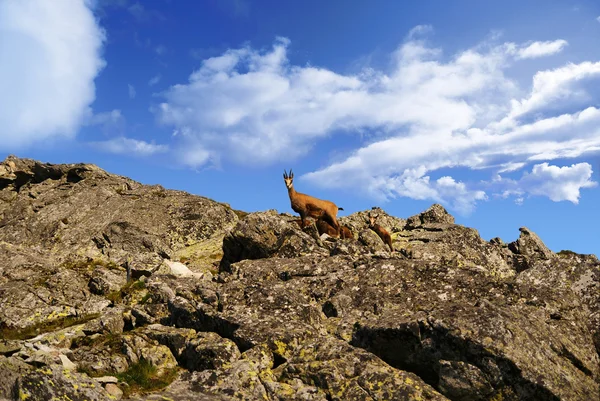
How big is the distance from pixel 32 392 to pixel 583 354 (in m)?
15.8

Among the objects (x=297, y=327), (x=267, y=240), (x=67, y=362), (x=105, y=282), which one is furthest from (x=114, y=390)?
(x=267, y=240)

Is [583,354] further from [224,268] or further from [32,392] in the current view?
[224,268]

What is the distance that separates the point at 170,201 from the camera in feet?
153

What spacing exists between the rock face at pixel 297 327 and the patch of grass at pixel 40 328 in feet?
0.30

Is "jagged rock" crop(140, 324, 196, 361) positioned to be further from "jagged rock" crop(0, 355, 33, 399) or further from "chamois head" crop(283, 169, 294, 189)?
"chamois head" crop(283, 169, 294, 189)

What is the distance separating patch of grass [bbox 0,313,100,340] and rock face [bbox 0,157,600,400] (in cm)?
9

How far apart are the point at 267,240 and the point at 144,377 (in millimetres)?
13138

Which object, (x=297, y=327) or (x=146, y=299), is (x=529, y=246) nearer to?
(x=297, y=327)

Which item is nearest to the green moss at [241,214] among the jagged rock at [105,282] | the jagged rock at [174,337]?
the jagged rock at [105,282]

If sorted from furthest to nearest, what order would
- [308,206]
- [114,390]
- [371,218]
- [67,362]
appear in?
[371,218]
[308,206]
[67,362]
[114,390]

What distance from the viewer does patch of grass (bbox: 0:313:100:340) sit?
20906mm

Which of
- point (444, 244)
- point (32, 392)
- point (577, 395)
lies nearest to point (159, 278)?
point (32, 392)

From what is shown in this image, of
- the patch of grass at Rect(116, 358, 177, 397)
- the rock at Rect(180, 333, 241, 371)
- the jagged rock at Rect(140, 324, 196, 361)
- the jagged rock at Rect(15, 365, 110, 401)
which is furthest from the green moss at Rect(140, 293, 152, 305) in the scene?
the jagged rock at Rect(15, 365, 110, 401)

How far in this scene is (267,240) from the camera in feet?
90.2
